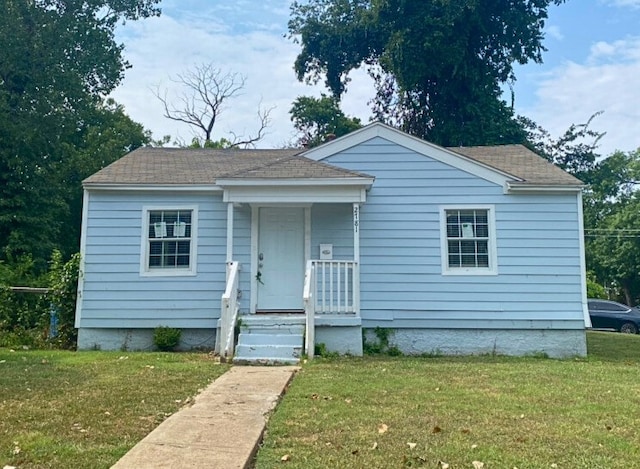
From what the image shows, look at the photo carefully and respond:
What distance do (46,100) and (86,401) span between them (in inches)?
768

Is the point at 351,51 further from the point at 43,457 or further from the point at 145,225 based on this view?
the point at 43,457

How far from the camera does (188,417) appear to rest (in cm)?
443

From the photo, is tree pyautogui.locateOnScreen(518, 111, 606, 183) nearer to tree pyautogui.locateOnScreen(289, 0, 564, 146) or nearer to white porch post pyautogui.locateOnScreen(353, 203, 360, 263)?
tree pyautogui.locateOnScreen(289, 0, 564, 146)

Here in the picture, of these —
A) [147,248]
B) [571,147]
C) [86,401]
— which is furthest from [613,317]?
[86,401]

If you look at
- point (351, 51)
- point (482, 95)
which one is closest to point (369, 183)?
point (482, 95)

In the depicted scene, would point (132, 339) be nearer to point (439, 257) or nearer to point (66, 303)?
point (66, 303)

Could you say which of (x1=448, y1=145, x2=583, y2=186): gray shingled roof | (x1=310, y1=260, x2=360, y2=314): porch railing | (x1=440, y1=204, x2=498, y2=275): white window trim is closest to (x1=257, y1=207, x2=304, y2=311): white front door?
(x1=310, y1=260, x2=360, y2=314): porch railing

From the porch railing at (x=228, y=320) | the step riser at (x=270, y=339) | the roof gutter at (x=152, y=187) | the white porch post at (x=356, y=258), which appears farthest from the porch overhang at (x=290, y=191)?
the step riser at (x=270, y=339)

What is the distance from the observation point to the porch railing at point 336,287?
29.8 feet

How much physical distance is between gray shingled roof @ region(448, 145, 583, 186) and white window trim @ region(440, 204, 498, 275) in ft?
2.76

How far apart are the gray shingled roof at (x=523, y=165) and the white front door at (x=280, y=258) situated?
3.67 meters

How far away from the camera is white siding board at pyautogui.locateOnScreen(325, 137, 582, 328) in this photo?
9797 mm

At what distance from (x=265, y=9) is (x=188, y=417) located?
46.8 ft

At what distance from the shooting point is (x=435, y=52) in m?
21.9
